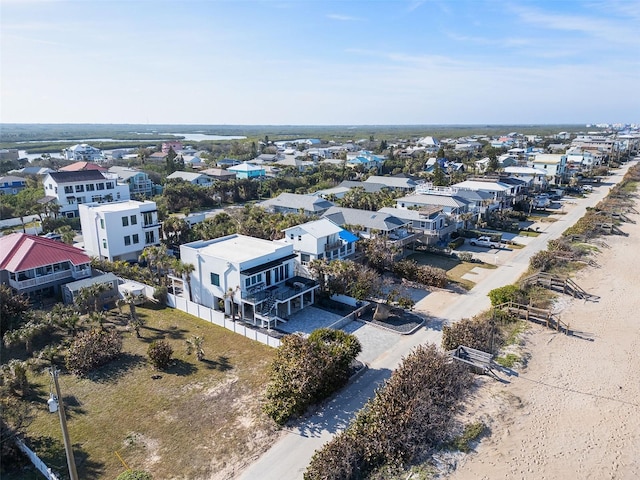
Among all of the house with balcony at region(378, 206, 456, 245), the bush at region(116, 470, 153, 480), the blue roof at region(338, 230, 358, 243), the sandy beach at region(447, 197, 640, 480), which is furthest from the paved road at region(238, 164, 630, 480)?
the house with balcony at region(378, 206, 456, 245)

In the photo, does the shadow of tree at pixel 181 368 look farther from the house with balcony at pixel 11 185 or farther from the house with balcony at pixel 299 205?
the house with balcony at pixel 11 185

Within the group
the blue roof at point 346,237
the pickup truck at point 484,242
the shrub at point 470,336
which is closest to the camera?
the shrub at point 470,336

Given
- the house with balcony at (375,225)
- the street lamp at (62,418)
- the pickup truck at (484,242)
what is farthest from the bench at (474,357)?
the pickup truck at (484,242)

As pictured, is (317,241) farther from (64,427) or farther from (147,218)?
(64,427)

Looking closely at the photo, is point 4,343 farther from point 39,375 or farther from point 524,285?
point 524,285

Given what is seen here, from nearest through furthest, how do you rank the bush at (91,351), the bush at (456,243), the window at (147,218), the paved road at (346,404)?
the paved road at (346,404) → the bush at (91,351) → the window at (147,218) → the bush at (456,243)

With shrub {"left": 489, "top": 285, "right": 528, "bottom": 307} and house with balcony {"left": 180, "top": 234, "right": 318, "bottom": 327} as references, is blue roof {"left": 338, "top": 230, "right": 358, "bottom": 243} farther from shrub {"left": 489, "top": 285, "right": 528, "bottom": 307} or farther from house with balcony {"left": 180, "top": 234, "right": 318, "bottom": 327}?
shrub {"left": 489, "top": 285, "right": 528, "bottom": 307}

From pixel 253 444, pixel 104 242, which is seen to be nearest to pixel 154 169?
pixel 104 242

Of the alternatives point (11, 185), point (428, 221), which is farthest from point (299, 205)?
point (11, 185)
